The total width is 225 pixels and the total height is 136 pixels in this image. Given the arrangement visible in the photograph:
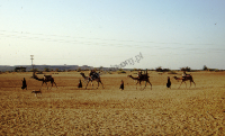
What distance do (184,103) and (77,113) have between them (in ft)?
22.3

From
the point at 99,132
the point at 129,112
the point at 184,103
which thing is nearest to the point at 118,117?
the point at 129,112

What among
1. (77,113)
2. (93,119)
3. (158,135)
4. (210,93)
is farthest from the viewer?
(210,93)

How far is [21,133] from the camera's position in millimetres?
8586

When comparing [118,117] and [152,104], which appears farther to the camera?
[152,104]

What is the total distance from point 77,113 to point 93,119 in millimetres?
1358

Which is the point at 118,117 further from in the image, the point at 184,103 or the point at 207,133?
the point at 184,103

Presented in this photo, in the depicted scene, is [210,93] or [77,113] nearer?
[77,113]

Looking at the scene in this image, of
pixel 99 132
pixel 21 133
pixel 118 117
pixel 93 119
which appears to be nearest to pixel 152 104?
pixel 118 117

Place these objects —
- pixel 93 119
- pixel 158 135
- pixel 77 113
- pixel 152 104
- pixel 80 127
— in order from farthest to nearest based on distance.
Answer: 1. pixel 152 104
2. pixel 77 113
3. pixel 93 119
4. pixel 80 127
5. pixel 158 135

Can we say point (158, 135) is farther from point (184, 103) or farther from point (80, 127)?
point (184, 103)

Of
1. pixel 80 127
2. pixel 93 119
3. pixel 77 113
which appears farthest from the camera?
pixel 77 113

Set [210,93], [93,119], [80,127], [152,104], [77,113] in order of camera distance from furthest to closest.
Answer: [210,93] < [152,104] < [77,113] < [93,119] < [80,127]

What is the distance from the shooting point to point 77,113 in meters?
11.4

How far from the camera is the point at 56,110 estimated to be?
11.9m
